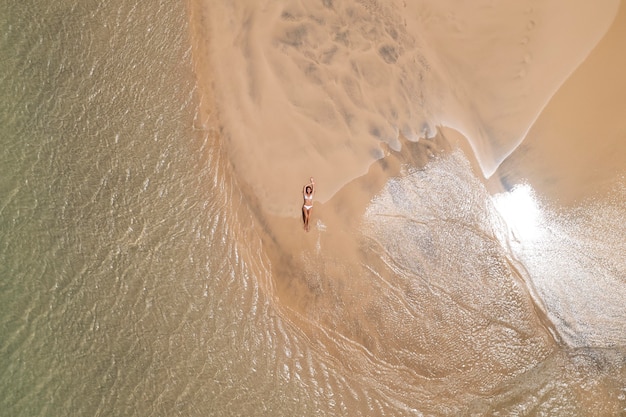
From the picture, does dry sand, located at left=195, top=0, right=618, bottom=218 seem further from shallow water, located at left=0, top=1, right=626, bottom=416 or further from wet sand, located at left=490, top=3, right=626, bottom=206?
shallow water, located at left=0, top=1, right=626, bottom=416

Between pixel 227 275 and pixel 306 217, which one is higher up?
pixel 306 217

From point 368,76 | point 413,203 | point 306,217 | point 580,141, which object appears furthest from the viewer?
point 580,141

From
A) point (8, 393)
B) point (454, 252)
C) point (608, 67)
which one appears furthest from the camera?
point (608, 67)

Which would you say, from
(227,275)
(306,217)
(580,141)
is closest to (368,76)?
(306,217)

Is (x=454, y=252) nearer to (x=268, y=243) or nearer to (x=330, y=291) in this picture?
(x=330, y=291)

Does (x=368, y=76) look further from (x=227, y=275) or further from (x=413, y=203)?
(x=227, y=275)

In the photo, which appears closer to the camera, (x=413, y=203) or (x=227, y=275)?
(x=227, y=275)

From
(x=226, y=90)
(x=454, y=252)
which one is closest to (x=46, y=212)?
(x=226, y=90)

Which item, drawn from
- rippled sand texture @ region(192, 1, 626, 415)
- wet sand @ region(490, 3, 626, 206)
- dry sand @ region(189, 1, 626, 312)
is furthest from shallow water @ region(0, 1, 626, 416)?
wet sand @ region(490, 3, 626, 206)
